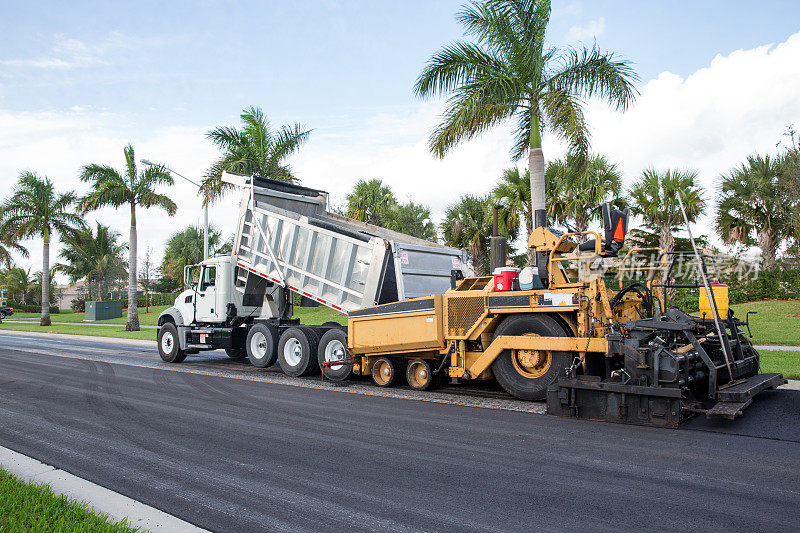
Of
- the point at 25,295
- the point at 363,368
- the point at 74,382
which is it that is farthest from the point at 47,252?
the point at 25,295

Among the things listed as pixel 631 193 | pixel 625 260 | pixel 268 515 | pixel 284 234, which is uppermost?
pixel 631 193

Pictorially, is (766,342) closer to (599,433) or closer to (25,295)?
(599,433)

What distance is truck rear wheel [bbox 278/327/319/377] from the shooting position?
37.6 feet

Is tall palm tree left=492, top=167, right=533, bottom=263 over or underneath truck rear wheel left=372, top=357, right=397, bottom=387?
over

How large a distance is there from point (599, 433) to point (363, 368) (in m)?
4.90

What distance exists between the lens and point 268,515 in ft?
13.9

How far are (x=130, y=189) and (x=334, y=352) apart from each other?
22.5m

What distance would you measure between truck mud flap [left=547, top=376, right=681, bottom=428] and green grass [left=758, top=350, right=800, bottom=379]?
15.9ft

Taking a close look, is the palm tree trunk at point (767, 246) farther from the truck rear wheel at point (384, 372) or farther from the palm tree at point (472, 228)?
the truck rear wheel at point (384, 372)

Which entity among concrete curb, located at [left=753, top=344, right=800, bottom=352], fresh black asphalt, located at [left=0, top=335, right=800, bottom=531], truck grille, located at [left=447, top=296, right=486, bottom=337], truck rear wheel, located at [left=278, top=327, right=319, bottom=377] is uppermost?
truck grille, located at [left=447, top=296, right=486, bottom=337]

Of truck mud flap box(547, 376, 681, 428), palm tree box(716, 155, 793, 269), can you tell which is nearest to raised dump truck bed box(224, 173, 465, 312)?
truck mud flap box(547, 376, 681, 428)

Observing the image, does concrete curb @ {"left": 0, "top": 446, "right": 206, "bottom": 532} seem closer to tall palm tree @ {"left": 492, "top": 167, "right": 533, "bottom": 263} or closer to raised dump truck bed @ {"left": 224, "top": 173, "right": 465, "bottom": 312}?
raised dump truck bed @ {"left": 224, "top": 173, "right": 465, "bottom": 312}

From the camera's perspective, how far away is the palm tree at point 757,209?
21.8m

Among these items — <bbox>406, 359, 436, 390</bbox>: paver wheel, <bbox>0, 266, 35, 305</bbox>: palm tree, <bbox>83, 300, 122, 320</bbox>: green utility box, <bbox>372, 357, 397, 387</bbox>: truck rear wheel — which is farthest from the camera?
<bbox>0, 266, 35, 305</bbox>: palm tree
